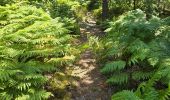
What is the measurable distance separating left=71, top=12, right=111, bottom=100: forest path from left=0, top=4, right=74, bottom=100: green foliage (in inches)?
27.0

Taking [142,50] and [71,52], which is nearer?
[142,50]

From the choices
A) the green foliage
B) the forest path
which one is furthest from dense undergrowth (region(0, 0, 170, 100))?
the forest path

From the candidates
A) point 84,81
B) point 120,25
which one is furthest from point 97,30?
point 84,81

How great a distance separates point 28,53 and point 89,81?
201 centimetres

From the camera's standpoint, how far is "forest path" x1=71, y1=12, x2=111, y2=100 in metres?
7.94

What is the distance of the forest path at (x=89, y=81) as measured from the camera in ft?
26.1

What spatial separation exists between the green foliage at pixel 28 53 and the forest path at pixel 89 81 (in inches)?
27.0

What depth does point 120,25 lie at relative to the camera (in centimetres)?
941

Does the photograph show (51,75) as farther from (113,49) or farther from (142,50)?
(142,50)

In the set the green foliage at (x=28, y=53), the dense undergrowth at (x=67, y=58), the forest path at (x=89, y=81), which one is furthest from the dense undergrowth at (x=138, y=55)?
the green foliage at (x=28, y=53)

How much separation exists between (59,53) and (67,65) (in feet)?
1.84

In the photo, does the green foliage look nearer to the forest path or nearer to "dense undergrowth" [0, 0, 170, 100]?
"dense undergrowth" [0, 0, 170, 100]

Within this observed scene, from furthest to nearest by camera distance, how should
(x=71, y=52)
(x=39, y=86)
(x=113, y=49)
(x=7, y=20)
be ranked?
(x=7, y=20) → (x=71, y=52) → (x=113, y=49) → (x=39, y=86)

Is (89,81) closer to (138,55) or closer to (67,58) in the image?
(67,58)
